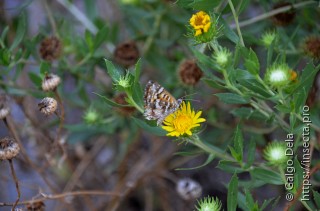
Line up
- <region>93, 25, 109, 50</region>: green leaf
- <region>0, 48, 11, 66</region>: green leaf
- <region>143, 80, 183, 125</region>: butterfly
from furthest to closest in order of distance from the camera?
<region>93, 25, 109, 50</region>: green leaf
<region>0, 48, 11, 66</region>: green leaf
<region>143, 80, 183, 125</region>: butterfly

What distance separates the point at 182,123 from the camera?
140cm

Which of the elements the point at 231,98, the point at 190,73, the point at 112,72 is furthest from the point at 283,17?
the point at 112,72

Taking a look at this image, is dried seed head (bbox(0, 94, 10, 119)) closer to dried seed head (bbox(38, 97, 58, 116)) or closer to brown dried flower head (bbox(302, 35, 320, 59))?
dried seed head (bbox(38, 97, 58, 116))

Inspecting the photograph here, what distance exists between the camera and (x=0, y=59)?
71.5 inches

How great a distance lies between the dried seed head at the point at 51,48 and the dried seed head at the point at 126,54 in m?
0.25

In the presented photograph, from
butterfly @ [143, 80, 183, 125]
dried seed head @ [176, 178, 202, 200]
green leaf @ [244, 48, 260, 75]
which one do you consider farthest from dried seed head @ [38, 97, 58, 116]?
dried seed head @ [176, 178, 202, 200]

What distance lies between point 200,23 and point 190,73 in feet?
1.74

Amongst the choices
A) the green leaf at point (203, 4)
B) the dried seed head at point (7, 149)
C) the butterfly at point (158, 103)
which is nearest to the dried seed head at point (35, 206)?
the dried seed head at point (7, 149)

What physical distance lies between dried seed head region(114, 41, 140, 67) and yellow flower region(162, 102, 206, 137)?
28.6 inches

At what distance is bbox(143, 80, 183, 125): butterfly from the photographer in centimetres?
144

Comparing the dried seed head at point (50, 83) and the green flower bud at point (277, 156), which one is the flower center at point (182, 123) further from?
the dried seed head at point (50, 83)

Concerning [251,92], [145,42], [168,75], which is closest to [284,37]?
[251,92]

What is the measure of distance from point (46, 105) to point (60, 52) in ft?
1.73

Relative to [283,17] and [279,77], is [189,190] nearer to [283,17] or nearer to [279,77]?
[283,17]
